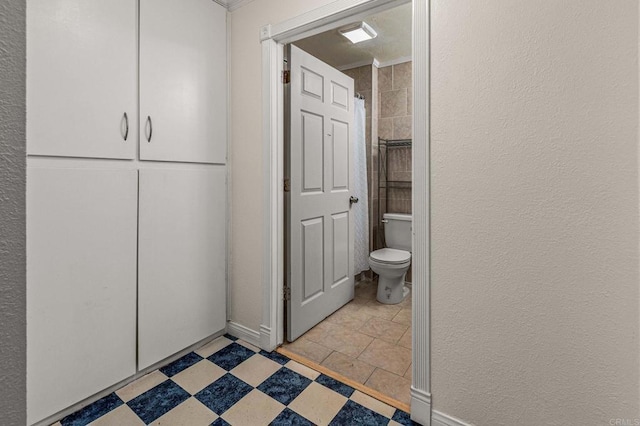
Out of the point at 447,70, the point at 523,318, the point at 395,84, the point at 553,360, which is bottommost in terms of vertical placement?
the point at 553,360

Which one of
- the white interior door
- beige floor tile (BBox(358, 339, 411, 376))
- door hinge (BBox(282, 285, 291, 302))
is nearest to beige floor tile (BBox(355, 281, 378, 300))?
the white interior door

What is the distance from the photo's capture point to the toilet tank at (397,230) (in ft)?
10.5

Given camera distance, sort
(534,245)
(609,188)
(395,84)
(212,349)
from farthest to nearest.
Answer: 1. (395,84)
2. (212,349)
3. (534,245)
4. (609,188)

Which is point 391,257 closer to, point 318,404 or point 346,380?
point 346,380

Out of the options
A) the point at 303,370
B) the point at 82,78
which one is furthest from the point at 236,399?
the point at 82,78

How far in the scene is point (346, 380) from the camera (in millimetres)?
1738

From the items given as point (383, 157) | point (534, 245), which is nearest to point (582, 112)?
point (534, 245)

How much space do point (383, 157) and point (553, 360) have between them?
2.64m

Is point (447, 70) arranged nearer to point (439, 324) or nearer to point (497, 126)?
point (497, 126)

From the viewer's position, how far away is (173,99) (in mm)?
1823

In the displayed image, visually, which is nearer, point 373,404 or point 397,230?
point 373,404

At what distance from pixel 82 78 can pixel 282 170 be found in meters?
1.08

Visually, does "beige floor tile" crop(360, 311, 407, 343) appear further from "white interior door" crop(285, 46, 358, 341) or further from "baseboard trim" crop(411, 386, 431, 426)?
"baseboard trim" crop(411, 386, 431, 426)

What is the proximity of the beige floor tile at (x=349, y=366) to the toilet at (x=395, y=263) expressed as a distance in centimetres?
96
